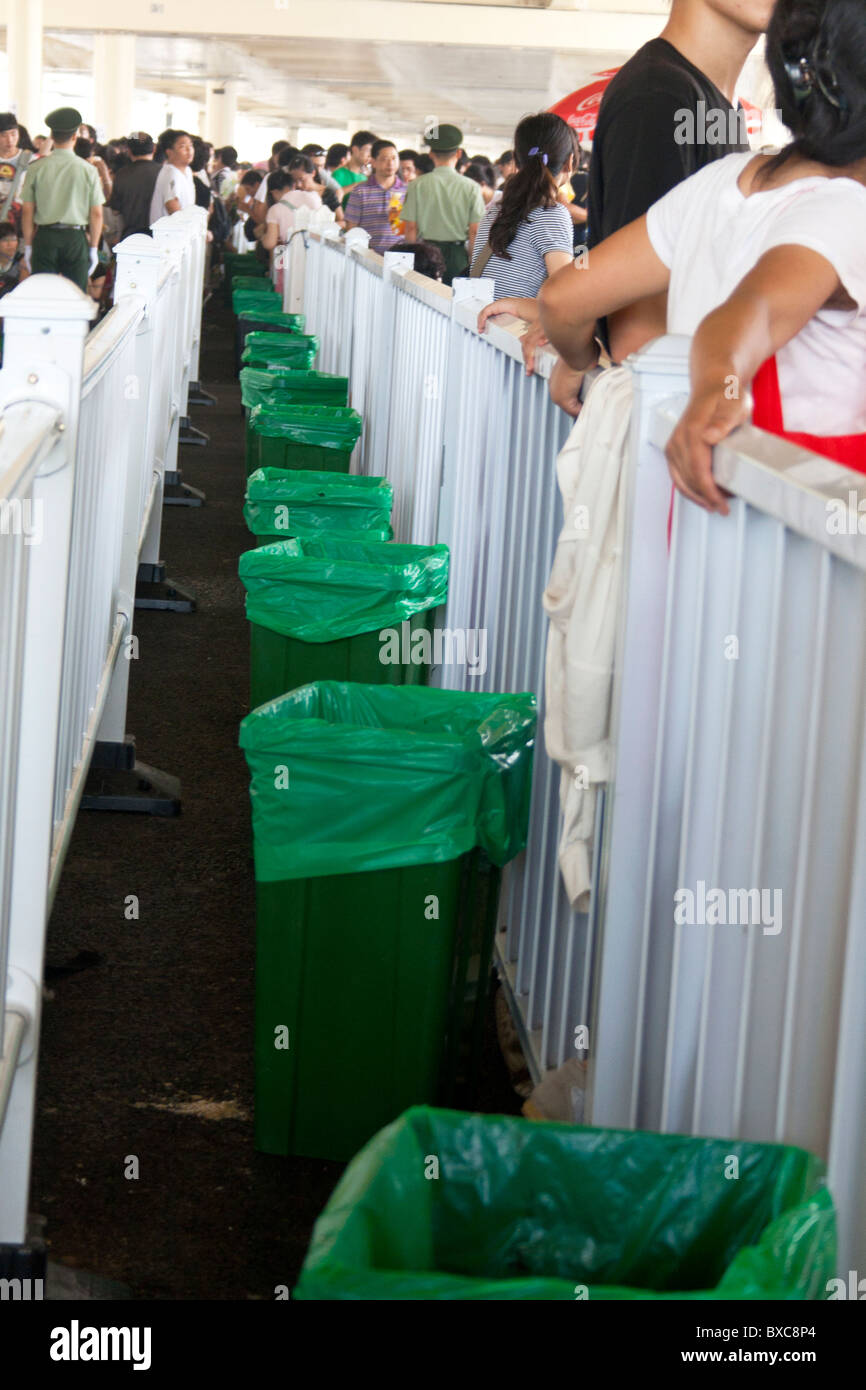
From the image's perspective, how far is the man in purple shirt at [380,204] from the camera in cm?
1125

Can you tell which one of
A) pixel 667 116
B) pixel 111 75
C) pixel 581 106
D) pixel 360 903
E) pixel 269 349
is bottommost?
pixel 360 903

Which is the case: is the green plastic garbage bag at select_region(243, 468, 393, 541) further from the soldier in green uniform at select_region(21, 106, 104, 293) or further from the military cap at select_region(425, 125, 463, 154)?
the soldier in green uniform at select_region(21, 106, 104, 293)

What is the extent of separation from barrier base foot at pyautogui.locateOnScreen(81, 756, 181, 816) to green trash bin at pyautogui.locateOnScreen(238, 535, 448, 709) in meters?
0.62

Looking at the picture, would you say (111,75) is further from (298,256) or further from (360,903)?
(360,903)

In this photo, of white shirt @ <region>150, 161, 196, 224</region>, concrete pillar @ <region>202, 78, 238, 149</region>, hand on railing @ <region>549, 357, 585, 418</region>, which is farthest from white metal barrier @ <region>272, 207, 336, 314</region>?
concrete pillar @ <region>202, 78, 238, 149</region>

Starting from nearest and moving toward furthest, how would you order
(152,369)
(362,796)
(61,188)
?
(362,796) < (152,369) < (61,188)

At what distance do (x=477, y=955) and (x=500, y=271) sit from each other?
178 inches

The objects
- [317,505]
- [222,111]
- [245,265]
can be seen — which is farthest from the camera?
[222,111]

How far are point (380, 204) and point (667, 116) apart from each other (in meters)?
9.29

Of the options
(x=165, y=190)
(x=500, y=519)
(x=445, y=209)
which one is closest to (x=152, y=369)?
(x=500, y=519)

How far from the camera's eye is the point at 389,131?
165ft

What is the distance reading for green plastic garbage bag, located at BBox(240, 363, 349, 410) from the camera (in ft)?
20.4

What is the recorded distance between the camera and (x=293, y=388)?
20.6 feet
